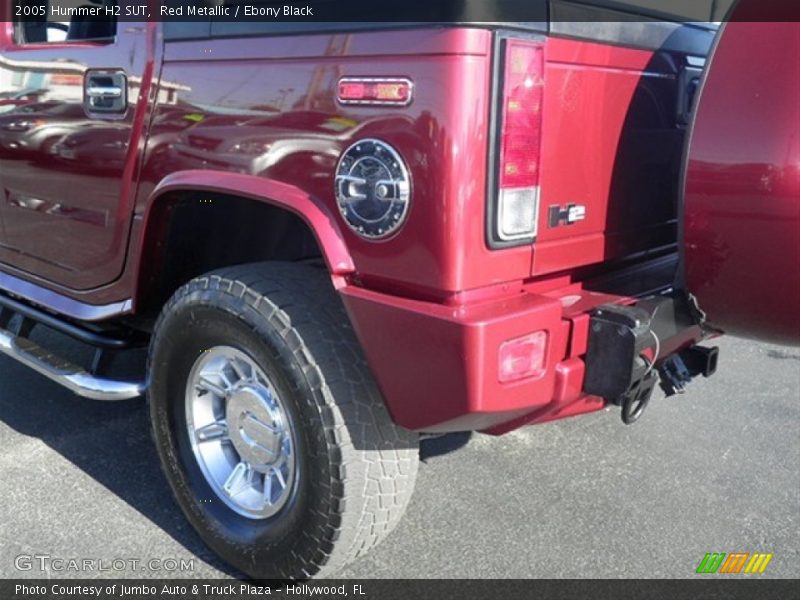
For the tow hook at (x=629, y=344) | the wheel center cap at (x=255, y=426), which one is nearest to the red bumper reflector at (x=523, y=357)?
the tow hook at (x=629, y=344)

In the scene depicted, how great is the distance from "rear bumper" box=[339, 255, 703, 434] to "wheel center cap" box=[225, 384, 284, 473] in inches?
19.0

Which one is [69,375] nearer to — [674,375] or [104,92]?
[104,92]

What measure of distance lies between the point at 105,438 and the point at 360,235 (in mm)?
2011

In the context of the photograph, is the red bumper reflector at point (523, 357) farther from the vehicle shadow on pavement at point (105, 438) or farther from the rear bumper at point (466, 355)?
the vehicle shadow on pavement at point (105, 438)

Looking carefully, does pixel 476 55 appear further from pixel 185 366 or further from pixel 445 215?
pixel 185 366

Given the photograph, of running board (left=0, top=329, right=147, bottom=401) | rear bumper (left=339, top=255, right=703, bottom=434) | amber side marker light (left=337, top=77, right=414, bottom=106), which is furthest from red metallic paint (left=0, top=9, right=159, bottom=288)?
rear bumper (left=339, top=255, right=703, bottom=434)

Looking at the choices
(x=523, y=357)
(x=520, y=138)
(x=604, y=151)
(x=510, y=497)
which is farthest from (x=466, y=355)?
(x=510, y=497)

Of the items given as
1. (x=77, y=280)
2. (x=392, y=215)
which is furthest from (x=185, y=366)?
(x=392, y=215)

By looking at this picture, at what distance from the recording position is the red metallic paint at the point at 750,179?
1.87m

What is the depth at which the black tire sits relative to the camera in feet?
7.08

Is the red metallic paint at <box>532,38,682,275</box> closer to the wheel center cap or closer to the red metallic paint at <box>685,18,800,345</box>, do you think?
the red metallic paint at <box>685,18,800,345</box>

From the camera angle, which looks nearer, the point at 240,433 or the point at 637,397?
the point at 637,397

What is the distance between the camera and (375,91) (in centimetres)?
195

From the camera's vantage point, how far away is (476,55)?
5.96 feet
